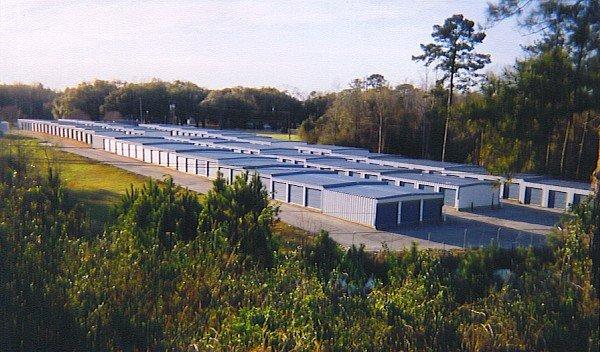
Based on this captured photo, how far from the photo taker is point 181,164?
117 feet

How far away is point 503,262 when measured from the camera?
1138 centimetres

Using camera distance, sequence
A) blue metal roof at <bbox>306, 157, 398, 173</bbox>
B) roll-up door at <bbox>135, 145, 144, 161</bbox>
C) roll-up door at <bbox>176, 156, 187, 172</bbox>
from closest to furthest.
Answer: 1. blue metal roof at <bbox>306, 157, 398, 173</bbox>
2. roll-up door at <bbox>176, 156, 187, 172</bbox>
3. roll-up door at <bbox>135, 145, 144, 161</bbox>

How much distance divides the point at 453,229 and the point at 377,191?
342 centimetres

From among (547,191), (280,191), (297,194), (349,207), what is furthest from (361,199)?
(547,191)

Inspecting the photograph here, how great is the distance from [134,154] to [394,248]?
29.3 metres

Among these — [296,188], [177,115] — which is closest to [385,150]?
[296,188]

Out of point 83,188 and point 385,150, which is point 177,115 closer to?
point 385,150

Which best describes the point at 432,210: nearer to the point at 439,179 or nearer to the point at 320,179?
the point at 320,179

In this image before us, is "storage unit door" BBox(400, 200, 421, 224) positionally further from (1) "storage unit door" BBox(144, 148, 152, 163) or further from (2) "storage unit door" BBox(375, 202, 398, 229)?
(1) "storage unit door" BBox(144, 148, 152, 163)

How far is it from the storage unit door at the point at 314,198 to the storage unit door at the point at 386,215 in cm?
328

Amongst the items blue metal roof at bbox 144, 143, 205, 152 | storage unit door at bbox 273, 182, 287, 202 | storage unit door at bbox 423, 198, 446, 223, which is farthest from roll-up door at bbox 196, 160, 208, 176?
storage unit door at bbox 423, 198, 446, 223

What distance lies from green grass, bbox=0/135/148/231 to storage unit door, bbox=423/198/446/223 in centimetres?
1186

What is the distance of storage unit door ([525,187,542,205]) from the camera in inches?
1138

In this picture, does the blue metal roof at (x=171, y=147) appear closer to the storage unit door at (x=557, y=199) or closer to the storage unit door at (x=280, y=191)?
the storage unit door at (x=280, y=191)
